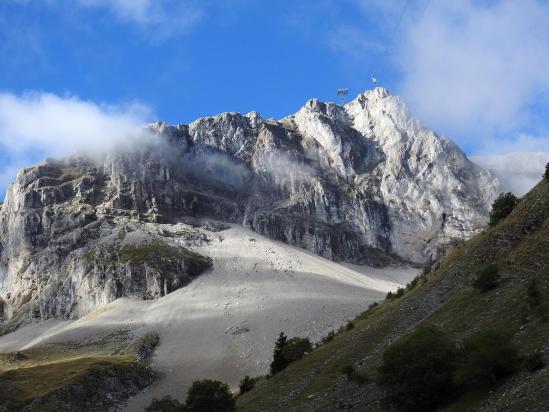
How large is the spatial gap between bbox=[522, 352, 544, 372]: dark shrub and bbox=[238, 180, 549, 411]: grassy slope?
375mm

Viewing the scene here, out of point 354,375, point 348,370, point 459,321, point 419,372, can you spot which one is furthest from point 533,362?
point 348,370

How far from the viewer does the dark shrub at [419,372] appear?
35281 mm

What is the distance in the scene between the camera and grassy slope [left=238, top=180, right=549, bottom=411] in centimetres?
3759

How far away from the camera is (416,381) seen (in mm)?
35875

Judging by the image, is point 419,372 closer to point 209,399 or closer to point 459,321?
point 459,321

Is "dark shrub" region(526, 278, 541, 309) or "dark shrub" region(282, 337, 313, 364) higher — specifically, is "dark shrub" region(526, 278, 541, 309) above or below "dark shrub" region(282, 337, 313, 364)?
above

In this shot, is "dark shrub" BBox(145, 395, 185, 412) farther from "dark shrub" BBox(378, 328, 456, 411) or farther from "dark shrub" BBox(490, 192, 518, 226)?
"dark shrub" BBox(490, 192, 518, 226)

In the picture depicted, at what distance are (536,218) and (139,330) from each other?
138390 millimetres

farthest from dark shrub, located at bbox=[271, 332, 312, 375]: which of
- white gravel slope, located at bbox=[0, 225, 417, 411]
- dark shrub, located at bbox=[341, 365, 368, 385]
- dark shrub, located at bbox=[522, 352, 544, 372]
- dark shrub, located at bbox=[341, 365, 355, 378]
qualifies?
white gravel slope, located at bbox=[0, 225, 417, 411]

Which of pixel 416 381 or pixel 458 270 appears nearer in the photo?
pixel 416 381

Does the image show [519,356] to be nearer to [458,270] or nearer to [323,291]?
[458,270]

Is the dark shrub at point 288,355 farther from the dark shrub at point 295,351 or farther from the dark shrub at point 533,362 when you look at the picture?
the dark shrub at point 533,362

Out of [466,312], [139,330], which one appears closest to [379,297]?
[139,330]

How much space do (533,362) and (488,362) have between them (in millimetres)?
2245
